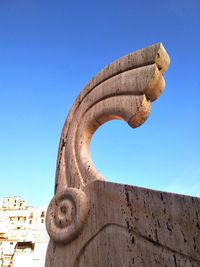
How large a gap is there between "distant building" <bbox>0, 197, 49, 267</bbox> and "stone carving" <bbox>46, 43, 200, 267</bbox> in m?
13.1

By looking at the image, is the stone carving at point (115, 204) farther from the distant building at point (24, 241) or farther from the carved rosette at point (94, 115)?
the distant building at point (24, 241)

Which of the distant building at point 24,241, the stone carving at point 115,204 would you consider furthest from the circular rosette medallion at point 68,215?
the distant building at point 24,241

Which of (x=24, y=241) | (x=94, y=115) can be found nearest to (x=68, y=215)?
(x=94, y=115)

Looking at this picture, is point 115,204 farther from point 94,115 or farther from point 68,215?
point 94,115

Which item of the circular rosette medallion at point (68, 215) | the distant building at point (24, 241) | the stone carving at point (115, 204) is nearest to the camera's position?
the stone carving at point (115, 204)

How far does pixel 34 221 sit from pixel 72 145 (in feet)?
49.7

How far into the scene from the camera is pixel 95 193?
2.07m

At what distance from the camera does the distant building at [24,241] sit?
13899 mm

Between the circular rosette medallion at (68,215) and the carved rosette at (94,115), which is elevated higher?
the carved rosette at (94,115)

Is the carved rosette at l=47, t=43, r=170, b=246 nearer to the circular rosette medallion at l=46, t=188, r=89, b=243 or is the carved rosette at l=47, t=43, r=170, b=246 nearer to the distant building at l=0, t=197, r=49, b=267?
the circular rosette medallion at l=46, t=188, r=89, b=243

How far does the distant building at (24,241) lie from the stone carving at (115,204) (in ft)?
43.0

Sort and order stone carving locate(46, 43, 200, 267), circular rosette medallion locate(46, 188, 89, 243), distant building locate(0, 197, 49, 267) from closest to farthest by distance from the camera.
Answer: stone carving locate(46, 43, 200, 267), circular rosette medallion locate(46, 188, 89, 243), distant building locate(0, 197, 49, 267)

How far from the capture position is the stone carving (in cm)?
155

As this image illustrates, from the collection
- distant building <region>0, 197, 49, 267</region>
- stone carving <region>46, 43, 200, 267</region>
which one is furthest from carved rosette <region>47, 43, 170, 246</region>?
distant building <region>0, 197, 49, 267</region>
